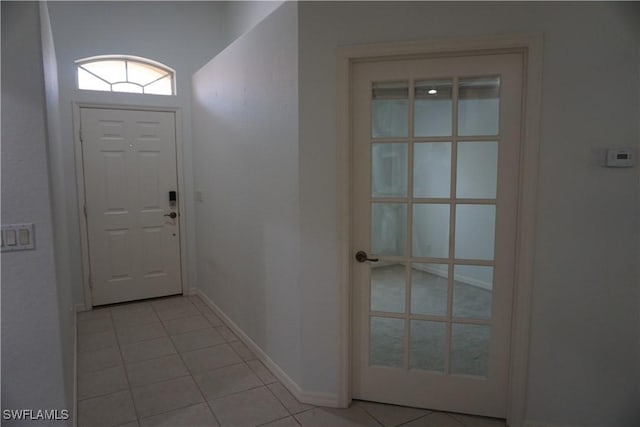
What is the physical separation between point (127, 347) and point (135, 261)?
4.16 feet

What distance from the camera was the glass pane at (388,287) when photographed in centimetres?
239

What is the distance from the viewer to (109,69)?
4184 millimetres

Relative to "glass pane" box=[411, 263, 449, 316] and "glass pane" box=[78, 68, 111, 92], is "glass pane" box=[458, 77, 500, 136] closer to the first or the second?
"glass pane" box=[411, 263, 449, 316]

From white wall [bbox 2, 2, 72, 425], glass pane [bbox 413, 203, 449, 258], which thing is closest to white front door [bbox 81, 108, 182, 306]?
white wall [bbox 2, 2, 72, 425]

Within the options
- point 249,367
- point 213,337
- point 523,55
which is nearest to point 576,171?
point 523,55

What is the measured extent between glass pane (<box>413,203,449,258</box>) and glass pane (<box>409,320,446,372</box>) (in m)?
0.42

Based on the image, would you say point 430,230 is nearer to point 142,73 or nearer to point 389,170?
point 389,170

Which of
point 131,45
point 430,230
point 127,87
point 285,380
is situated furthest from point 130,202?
point 430,230

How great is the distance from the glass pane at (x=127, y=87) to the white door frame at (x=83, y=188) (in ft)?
0.65

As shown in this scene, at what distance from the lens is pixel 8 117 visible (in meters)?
1.66

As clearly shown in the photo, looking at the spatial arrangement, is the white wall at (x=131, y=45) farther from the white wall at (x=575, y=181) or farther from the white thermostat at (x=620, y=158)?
the white thermostat at (x=620, y=158)

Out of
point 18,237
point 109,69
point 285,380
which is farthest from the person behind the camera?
point 109,69

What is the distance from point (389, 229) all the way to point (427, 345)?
0.72 meters

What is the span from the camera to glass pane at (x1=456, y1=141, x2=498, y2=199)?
220 centimetres
